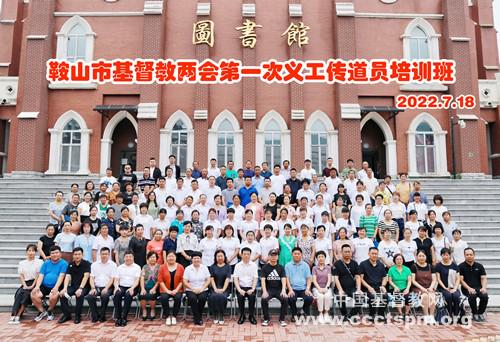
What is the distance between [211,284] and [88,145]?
504 inches

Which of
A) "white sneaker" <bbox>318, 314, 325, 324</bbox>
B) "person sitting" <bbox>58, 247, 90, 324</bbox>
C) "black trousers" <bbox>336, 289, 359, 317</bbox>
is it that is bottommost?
"white sneaker" <bbox>318, 314, 325, 324</bbox>

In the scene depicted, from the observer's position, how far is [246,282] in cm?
729

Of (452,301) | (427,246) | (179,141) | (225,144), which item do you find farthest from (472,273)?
(179,141)

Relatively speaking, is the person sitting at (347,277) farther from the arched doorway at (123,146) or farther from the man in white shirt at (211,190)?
the arched doorway at (123,146)

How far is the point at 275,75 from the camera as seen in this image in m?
18.2

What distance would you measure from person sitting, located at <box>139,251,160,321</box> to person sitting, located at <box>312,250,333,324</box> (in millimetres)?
2899

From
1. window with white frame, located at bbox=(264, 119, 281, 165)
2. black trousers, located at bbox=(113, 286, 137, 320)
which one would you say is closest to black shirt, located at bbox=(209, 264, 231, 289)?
black trousers, located at bbox=(113, 286, 137, 320)

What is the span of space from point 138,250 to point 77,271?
1144 mm

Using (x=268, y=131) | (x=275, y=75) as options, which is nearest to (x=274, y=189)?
(x=268, y=131)

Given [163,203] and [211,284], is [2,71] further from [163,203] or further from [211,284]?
[211,284]

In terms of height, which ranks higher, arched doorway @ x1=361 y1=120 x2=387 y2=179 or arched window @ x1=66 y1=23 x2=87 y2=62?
arched window @ x1=66 y1=23 x2=87 y2=62

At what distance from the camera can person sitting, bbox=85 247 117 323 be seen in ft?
23.4

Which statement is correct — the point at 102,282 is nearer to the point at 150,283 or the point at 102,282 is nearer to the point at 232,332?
the point at 150,283

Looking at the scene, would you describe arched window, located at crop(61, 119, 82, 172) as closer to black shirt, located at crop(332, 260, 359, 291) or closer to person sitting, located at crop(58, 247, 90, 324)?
person sitting, located at crop(58, 247, 90, 324)
